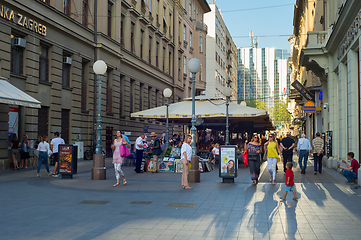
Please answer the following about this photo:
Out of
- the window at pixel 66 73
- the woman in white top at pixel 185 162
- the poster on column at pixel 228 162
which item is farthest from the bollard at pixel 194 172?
the window at pixel 66 73

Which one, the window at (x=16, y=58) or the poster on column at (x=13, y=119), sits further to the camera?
the window at (x=16, y=58)

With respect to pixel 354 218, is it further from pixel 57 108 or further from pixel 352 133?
pixel 57 108

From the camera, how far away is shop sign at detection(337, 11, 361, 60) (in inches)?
533

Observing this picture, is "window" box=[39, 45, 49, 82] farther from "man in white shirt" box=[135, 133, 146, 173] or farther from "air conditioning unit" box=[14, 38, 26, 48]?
"man in white shirt" box=[135, 133, 146, 173]

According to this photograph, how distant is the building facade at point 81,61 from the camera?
19031 mm

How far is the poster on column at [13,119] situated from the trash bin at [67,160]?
197 inches

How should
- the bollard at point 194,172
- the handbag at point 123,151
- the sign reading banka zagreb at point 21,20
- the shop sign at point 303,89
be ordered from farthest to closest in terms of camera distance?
the shop sign at point 303,89, the sign reading banka zagreb at point 21,20, the bollard at point 194,172, the handbag at point 123,151

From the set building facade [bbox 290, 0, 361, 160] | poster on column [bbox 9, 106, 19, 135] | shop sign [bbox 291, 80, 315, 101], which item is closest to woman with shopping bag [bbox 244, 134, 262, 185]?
building facade [bbox 290, 0, 361, 160]

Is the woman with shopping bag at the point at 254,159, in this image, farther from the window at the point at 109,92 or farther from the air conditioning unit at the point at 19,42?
the window at the point at 109,92

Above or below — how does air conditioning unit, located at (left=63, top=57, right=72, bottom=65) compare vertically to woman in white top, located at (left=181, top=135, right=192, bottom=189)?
above

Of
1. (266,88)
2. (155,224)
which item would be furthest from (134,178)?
(266,88)

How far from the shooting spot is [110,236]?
20.9 ft

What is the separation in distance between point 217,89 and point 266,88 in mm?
112947

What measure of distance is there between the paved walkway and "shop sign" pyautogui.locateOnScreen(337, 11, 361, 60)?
5.45 m
